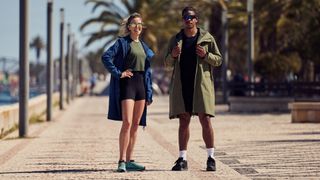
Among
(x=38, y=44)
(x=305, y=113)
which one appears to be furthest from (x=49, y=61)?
(x=38, y=44)

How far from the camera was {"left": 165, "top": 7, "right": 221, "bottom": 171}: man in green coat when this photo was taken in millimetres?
10094

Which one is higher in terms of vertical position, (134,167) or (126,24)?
(126,24)

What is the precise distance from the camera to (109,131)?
19578 mm

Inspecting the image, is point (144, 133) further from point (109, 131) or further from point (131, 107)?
point (131, 107)

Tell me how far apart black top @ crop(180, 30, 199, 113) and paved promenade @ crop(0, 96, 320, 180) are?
34.3 inches

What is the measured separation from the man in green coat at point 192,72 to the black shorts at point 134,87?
345 millimetres

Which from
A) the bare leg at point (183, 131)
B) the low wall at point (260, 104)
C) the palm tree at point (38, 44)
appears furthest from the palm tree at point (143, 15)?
the palm tree at point (38, 44)

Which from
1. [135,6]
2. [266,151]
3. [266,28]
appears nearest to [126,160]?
[266,151]

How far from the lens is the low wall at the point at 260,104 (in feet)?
98.0

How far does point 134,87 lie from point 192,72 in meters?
0.70

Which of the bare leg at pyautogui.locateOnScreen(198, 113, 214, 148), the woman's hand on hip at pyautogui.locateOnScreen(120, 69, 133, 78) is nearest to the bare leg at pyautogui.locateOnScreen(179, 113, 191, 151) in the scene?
the bare leg at pyautogui.locateOnScreen(198, 113, 214, 148)

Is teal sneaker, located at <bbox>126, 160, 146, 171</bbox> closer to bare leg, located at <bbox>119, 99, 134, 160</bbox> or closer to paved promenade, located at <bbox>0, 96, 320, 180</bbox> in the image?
paved promenade, located at <bbox>0, 96, 320, 180</bbox>

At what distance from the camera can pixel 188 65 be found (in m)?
10.2

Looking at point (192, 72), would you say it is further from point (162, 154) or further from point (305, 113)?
point (305, 113)
